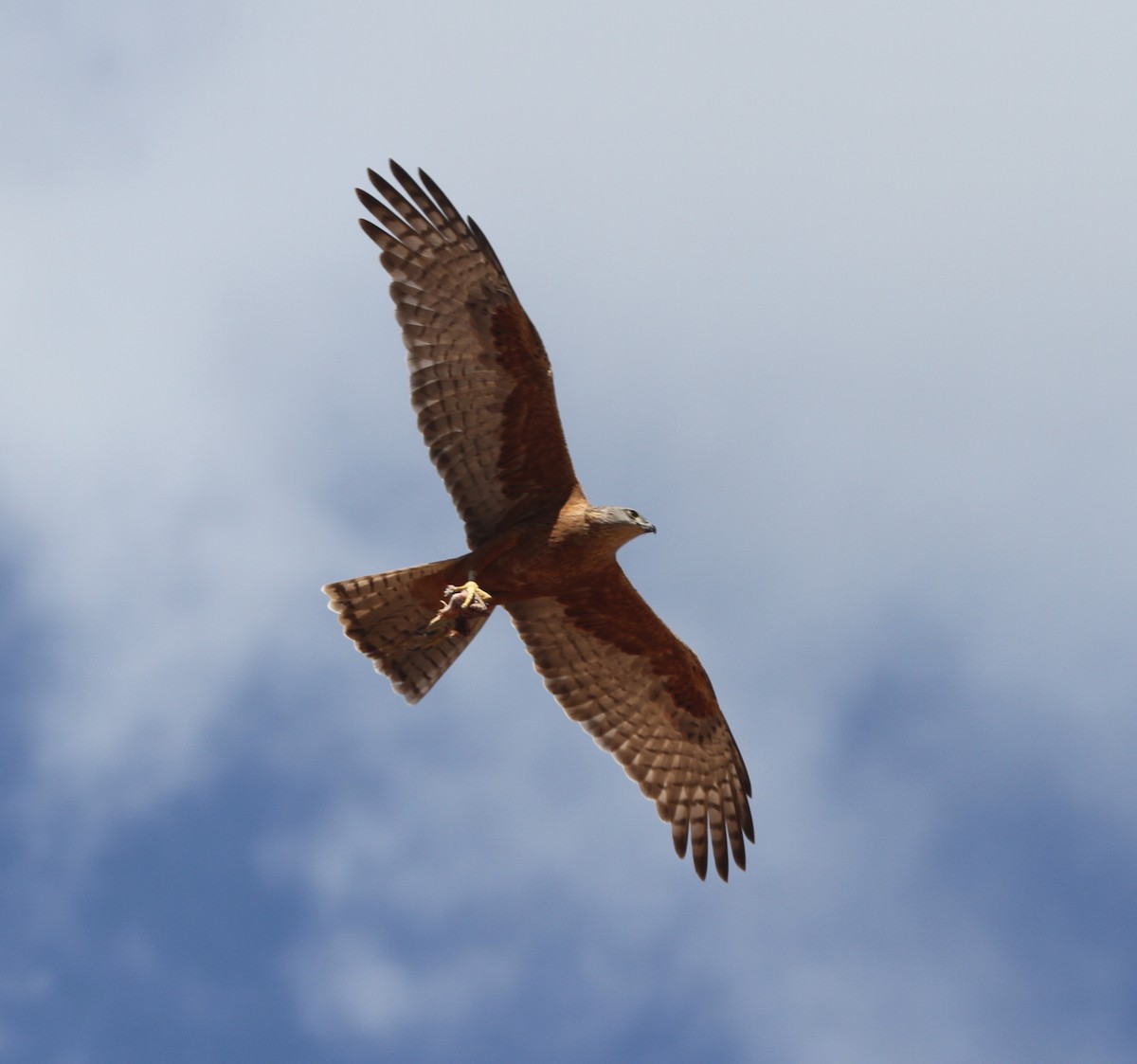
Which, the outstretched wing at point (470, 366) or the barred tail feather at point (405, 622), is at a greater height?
the outstretched wing at point (470, 366)

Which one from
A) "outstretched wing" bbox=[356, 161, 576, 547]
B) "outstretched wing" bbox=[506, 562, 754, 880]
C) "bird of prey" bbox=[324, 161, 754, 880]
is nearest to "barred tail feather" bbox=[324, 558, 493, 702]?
"bird of prey" bbox=[324, 161, 754, 880]

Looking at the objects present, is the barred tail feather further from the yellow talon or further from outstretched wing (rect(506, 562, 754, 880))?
outstretched wing (rect(506, 562, 754, 880))

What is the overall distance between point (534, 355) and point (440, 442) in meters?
0.93

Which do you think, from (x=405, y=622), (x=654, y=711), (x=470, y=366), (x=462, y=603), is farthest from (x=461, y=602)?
(x=654, y=711)

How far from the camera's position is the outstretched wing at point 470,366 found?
38.6 ft

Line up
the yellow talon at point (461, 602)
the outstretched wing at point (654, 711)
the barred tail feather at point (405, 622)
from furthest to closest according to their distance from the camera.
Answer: the outstretched wing at point (654, 711), the barred tail feather at point (405, 622), the yellow talon at point (461, 602)

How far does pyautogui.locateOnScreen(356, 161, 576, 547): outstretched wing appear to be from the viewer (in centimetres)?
1177

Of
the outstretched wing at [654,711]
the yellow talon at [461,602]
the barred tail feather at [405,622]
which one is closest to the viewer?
the yellow talon at [461,602]

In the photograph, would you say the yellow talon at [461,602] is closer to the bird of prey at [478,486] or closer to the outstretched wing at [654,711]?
the bird of prey at [478,486]

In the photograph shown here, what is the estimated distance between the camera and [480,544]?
39.7 feet

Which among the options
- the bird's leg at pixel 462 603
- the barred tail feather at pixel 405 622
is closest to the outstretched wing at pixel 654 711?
the barred tail feather at pixel 405 622

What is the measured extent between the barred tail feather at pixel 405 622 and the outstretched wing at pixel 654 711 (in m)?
0.78

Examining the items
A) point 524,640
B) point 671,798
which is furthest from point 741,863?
point 524,640

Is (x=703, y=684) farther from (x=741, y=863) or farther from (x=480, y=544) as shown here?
(x=480, y=544)
